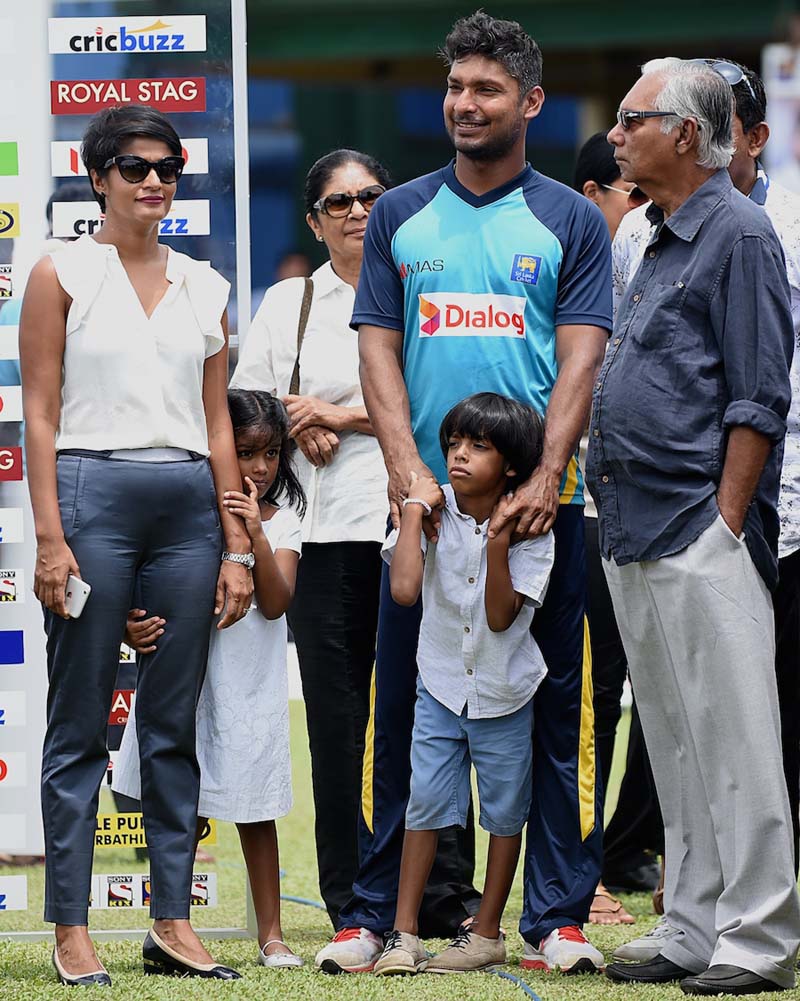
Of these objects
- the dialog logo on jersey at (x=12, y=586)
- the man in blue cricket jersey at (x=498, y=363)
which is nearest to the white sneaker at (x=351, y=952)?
the man in blue cricket jersey at (x=498, y=363)

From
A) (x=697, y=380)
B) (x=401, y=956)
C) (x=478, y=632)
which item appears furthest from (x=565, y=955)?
(x=697, y=380)

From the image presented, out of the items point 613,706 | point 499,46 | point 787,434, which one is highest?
point 499,46

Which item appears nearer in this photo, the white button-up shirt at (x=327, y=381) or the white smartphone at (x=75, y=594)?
the white smartphone at (x=75, y=594)

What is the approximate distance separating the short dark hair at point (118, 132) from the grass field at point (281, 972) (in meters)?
1.93

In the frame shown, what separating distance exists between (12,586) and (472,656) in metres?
1.43

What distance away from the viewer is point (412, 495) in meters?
4.16

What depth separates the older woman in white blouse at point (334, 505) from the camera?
4.89m

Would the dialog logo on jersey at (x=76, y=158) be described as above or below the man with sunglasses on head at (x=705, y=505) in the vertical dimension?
above

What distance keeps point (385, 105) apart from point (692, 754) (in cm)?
1329

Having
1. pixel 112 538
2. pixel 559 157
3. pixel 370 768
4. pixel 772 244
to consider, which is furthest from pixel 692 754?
pixel 559 157

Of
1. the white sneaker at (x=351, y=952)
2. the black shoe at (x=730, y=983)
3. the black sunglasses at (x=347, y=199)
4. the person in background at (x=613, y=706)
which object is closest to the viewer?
the black shoe at (x=730, y=983)

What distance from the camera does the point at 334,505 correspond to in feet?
16.1

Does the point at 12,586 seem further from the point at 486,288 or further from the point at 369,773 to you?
the point at 486,288

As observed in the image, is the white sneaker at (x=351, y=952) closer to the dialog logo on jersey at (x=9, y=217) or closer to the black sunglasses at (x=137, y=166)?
the black sunglasses at (x=137, y=166)
